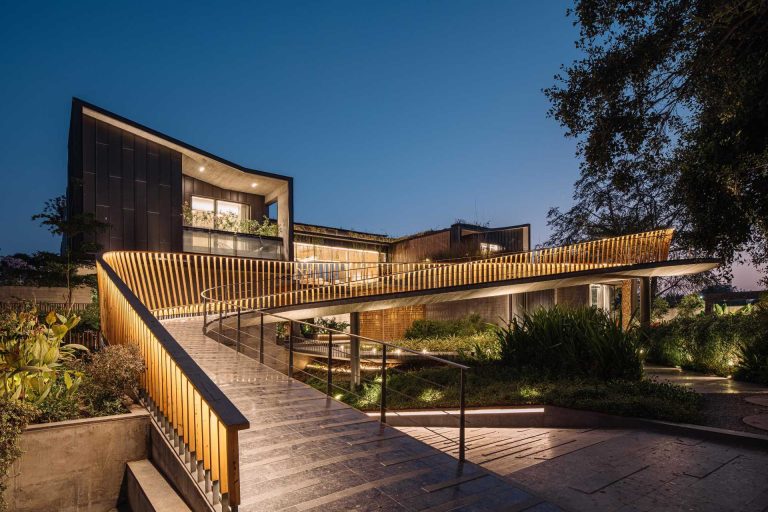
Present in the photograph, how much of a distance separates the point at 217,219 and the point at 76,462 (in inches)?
614

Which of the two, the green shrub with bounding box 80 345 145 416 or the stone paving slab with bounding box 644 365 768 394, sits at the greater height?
the green shrub with bounding box 80 345 145 416

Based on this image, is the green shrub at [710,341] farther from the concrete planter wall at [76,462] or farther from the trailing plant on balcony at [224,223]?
the trailing plant on balcony at [224,223]

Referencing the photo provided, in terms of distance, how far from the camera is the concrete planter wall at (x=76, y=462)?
13.4 feet

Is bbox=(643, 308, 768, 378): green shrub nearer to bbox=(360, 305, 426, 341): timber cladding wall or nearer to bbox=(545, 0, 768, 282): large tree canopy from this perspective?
bbox=(545, 0, 768, 282): large tree canopy

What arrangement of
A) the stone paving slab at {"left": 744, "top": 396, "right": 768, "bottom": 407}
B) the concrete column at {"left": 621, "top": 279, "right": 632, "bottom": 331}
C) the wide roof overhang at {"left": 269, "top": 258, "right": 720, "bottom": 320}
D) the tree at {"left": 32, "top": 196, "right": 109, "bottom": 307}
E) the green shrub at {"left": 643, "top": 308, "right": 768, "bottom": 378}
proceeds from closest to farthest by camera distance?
the stone paving slab at {"left": 744, "top": 396, "right": 768, "bottom": 407} < the green shrub at {"left": 643, "top": 308, "right": 768, "bottom": 378} < the tree at {"left": 32, "top": 196, "right": 109, "bottom": 307} < the wide roof overhang at {"left": 269, "top": 258, "right": 720, "bottom": 320} < the concrete column at {"left": 621, "top": 279, "right": 632, "bottom": 331}

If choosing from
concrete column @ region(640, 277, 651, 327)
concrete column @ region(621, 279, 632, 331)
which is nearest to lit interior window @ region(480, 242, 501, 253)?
concrete column @ region(621, 279, 632, 331)

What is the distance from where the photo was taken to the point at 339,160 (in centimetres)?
16838

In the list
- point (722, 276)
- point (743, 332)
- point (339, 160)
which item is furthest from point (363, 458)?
point (339, 160)

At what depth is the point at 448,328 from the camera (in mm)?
20141

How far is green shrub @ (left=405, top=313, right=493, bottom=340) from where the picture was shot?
19688 millimetres

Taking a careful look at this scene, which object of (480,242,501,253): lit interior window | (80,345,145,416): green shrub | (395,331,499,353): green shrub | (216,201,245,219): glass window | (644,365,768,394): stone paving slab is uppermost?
(216,201,245,219): glass window

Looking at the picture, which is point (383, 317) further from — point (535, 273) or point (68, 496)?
point (68, 496)

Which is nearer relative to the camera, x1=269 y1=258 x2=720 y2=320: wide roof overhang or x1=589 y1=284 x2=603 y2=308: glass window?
x1=269 y1=258 x2=720 y2=320: wide roof overhang

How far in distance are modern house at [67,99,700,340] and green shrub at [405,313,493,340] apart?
2.41 feet
